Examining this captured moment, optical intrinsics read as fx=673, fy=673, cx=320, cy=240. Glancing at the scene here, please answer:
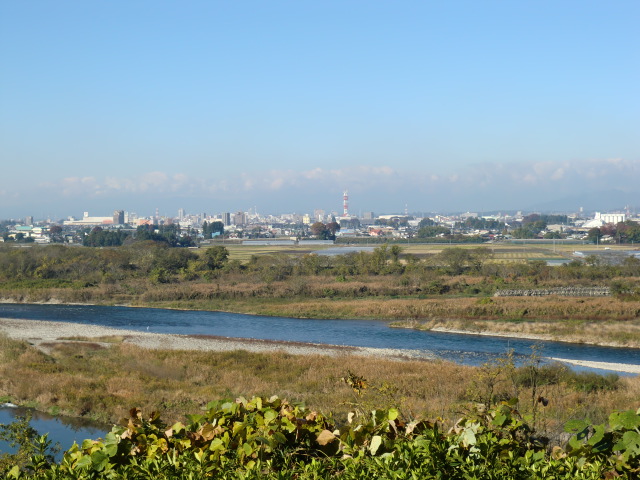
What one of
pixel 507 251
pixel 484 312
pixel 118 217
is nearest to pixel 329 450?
pixel 484 312

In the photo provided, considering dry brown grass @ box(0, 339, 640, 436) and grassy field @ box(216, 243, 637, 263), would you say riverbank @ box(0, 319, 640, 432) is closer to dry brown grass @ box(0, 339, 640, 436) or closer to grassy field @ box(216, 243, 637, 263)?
dry brown grass @ box(0, 339, 640, 436)

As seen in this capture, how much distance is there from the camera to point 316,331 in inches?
1086

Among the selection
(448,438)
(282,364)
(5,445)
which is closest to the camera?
(448,438)

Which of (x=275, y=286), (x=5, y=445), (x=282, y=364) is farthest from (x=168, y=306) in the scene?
(x=5, y=445)

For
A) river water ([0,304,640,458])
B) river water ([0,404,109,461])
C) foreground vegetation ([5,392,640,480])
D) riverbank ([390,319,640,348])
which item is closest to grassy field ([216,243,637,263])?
river water ([0,304,640,458])

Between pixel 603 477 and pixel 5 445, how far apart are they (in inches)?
345

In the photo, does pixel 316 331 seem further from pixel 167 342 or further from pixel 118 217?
pixel 118 217

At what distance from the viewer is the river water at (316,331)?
2214 centimetres

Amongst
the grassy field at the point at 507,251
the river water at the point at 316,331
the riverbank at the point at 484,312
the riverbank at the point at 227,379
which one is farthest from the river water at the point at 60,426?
the grassy field at the point at 507,251

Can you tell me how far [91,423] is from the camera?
12547mm

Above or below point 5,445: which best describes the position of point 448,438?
above

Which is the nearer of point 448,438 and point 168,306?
point 448,438

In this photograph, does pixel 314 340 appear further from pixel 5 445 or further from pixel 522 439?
A: pixel 522 439

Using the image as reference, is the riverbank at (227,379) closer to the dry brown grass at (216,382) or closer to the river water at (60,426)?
the dry brown grass at (216,382)
